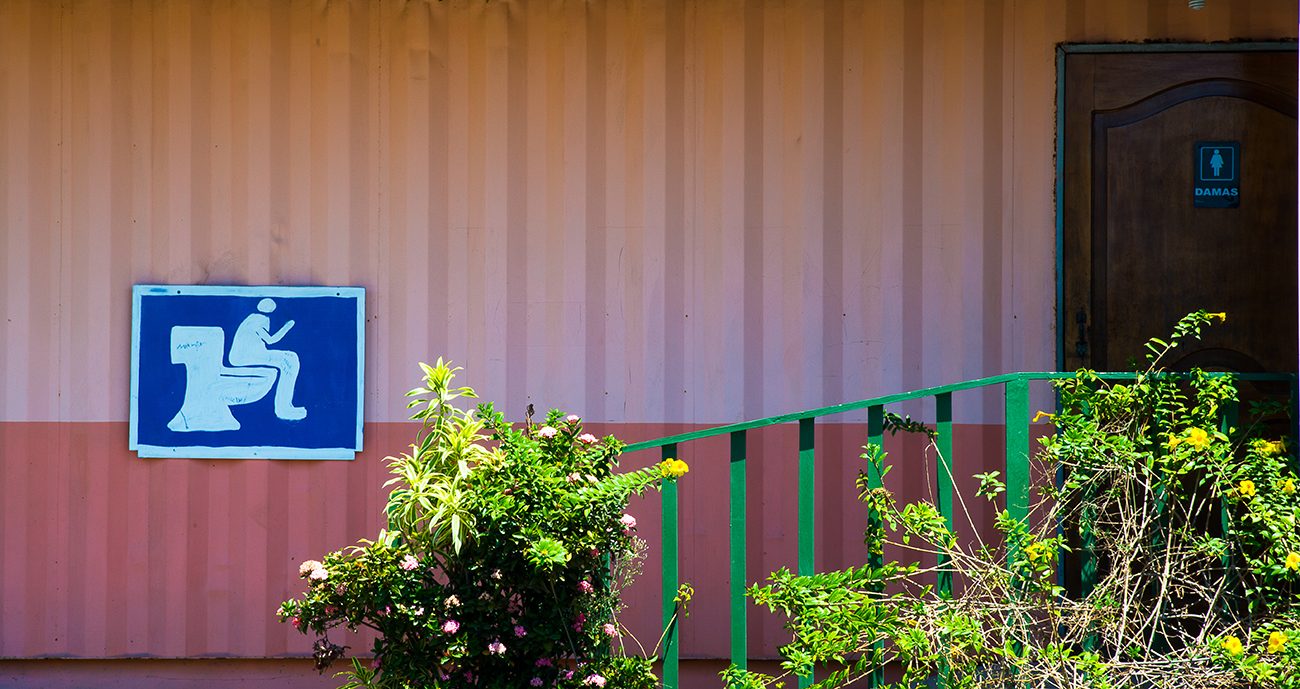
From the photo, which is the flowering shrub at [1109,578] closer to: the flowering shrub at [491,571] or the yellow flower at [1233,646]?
the yellow flower at [1233,646]

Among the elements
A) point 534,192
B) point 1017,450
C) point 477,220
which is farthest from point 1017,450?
point 477,220

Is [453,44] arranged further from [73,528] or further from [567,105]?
[73,528]

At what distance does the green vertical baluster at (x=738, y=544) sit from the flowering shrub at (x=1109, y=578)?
117mm

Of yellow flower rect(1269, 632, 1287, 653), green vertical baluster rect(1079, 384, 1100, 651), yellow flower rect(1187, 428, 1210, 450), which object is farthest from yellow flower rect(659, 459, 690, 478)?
yellow flower rect(1269, 632, 1287, 653)

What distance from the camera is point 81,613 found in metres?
5.08

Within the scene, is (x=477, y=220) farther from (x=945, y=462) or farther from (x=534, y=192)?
(x=945, y=462)

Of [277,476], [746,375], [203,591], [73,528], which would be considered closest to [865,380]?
[746,375]

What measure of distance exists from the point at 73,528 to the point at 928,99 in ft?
12.9

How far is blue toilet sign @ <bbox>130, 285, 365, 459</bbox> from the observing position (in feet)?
16.5

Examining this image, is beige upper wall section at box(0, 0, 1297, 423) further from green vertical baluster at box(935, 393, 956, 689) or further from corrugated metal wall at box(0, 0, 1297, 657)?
green vertical baluster at box(935, 393, 956, 689)

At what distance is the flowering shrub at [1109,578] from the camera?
3.58 metres

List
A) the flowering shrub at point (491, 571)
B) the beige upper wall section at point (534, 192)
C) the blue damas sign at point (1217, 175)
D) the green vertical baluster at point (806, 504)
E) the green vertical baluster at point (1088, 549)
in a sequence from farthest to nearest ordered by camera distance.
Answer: the beige upper wall section at point (534, 192), the blue damas sign at point (1217, 175), the green vertical baluster at point (806, 504), the green vertical baluster at point (1088, 549), the flowering shrub at point (491, 571)

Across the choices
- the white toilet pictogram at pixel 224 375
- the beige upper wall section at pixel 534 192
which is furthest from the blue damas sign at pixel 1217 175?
the white toilet pictogram at pixel 224 375

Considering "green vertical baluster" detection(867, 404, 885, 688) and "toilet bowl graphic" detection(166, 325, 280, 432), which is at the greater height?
"toilet bowl graphic" detection(166, 325, 280, 432)
